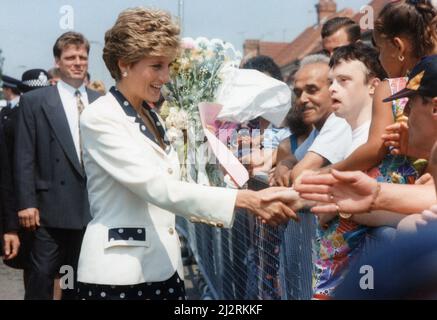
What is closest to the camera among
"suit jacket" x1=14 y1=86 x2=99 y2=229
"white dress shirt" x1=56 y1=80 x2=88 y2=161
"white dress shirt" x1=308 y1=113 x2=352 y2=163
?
"white dress shirt" x1=308 y1=113 x2=352 y2=163

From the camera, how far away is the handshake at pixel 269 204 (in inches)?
117

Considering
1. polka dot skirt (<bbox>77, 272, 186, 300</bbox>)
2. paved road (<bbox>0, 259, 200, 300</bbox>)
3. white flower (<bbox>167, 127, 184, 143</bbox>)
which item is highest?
white flower (<bbox>167, 127, 184, 143</bbox>)

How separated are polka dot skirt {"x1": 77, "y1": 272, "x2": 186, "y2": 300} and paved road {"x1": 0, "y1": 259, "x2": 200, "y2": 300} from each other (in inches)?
149

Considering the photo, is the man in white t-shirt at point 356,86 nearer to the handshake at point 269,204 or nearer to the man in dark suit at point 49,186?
the handshake at point 269,204

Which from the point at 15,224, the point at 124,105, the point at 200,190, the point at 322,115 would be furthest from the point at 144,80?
the point at 15,224

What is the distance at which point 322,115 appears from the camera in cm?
426

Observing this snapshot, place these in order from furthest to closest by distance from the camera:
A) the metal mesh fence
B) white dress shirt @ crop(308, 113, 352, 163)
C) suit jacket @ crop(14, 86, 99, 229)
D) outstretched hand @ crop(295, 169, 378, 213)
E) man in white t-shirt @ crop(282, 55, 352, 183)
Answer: suit jacket @ crop(14, 86, 99, 229) → man in white t-shirt @ crop(282, 55, 352, 183) → white dress shirt @ crop(308, 113, 352, 163) → the metal mesh fence → outstretched hand @ crop(295, 169, 378, 213)

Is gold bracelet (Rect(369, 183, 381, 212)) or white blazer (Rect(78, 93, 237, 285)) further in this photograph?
white blazer (Rect(78, 93, 237, 285))

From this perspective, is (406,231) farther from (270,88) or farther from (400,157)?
(270,88)

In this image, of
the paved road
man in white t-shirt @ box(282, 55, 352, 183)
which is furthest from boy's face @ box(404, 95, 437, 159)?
the paved road

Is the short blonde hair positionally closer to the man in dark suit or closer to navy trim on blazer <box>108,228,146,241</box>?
navy trim on blazer <box>108,228,146,241</box>

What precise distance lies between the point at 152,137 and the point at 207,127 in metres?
0.62

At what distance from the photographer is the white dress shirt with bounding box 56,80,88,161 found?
16.7 feet

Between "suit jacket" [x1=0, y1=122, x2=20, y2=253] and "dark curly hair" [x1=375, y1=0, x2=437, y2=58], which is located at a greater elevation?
"dark curly hair" [x1=375, y1=0, x2=437, y2=58]
